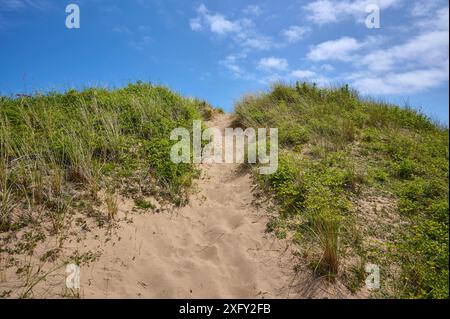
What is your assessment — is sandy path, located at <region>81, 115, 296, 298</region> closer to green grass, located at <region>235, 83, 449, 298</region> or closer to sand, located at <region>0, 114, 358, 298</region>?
sand, located at <region>0, 114, 358, 298</region>

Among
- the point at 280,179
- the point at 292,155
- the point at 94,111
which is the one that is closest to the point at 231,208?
the point at 280,179

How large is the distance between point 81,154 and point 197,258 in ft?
12.2

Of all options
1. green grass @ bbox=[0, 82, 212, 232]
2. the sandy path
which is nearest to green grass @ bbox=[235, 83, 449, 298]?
the sandy path

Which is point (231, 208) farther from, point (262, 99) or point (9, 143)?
point (262, 99)

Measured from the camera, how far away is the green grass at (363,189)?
5.32m

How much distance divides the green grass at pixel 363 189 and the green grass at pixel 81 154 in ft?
8.95

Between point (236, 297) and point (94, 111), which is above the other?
point (94, 111)

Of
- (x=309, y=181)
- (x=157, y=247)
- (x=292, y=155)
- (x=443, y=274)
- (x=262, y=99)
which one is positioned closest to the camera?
(x=443, y=274)

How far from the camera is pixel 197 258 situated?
602cm

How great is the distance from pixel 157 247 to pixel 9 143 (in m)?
4.40

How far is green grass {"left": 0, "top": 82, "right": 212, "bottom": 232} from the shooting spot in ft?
21.9

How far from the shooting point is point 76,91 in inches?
427

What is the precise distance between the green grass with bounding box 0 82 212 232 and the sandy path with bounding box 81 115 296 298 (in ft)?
2.35

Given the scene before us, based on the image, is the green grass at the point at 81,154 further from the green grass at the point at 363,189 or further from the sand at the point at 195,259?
the green grass at the point at 363,189
